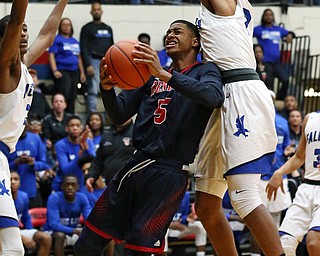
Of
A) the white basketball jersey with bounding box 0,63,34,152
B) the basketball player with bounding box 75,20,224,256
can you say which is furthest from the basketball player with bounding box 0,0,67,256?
the basketball player with bounding box 75,20,224,256

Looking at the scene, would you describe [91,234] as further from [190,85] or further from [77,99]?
[77,99]

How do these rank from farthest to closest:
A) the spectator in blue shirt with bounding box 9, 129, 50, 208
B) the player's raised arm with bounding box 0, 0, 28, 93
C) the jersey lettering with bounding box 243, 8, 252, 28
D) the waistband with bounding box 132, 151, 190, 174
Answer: the spectator in blue shirt with bounding box 9, 129, 50, 208 → the jersey lettering with bounding box 243, 8, 252, 28 → the waistband with bounding box 132, 151, 190, 174 → the player's raised arm with bounding box 0, 0, 28, 93

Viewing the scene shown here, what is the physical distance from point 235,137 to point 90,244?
135cm

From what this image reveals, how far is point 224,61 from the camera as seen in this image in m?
6.04

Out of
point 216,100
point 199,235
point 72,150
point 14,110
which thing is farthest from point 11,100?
point 199,235

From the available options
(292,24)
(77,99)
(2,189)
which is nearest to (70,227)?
(77,99)

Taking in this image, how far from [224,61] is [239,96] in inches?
11.7

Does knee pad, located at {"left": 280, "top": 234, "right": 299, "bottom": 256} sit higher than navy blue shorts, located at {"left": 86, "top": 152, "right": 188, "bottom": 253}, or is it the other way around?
navy blue shorts, located at {"left": 86, "top": 152, "right": 188, "bottom": 253}

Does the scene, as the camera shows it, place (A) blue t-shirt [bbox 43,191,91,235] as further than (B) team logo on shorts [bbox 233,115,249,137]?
Yes

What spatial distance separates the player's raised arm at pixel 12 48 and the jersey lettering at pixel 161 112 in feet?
3.50

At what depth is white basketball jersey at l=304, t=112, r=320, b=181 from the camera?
303 inches

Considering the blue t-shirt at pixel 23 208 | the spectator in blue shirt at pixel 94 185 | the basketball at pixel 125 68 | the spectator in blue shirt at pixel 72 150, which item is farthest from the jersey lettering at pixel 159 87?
the spectator in blue shirt at pixel 72 150

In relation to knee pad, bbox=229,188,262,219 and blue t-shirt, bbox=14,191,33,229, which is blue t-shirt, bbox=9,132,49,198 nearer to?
blue t-shirt, bbox=14,191,33,229

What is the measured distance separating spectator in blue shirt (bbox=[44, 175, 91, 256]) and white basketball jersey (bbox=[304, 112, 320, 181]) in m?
A: 3.37
